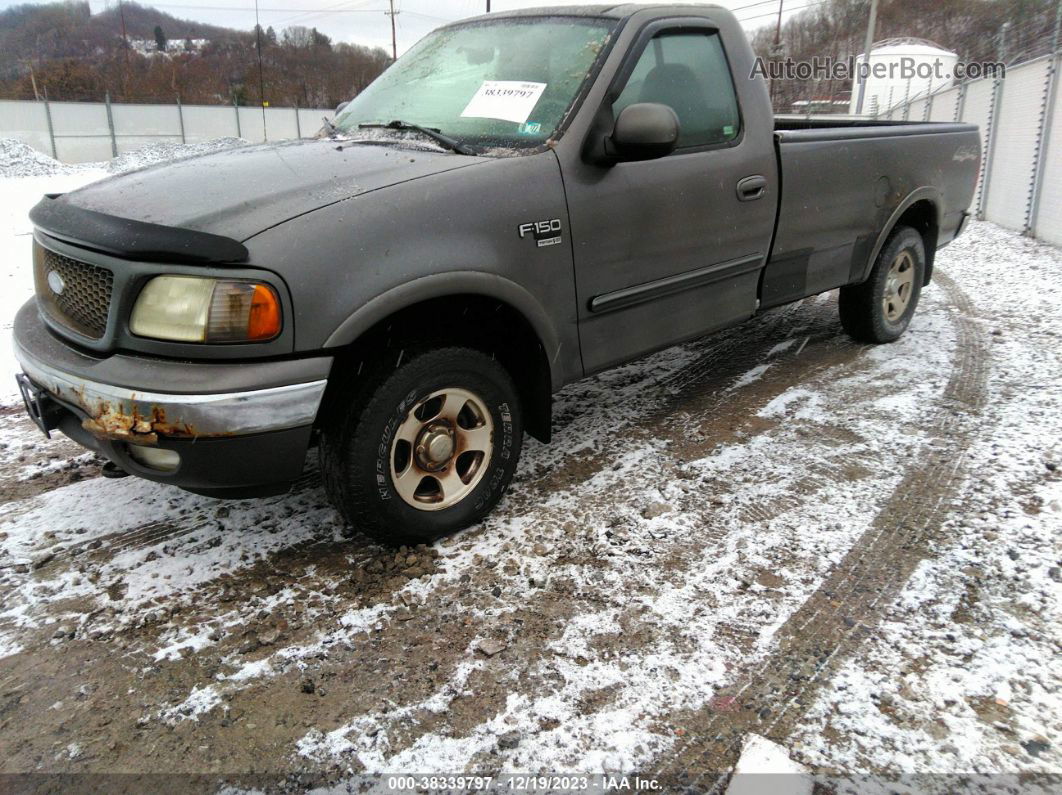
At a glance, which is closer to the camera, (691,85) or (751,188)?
(691,85)

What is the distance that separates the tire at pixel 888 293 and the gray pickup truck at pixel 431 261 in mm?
978

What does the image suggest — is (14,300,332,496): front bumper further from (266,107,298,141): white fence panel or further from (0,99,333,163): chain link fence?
(266,107,298,141): white fence panel

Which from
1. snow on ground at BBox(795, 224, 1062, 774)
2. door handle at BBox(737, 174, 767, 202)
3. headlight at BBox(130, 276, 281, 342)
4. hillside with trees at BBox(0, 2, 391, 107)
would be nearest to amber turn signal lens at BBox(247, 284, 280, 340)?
headlight at BBox(130, 276, 281, 342)

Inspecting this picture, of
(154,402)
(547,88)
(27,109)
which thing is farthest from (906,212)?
(27,109)

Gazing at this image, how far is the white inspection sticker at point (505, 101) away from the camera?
3092 millimetres

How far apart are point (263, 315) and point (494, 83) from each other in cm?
168

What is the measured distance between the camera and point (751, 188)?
3.68 meters

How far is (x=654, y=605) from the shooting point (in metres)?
2.52

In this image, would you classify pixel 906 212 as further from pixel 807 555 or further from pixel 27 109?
pixel 27 109

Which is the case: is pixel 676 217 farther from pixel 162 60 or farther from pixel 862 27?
pixel 162 60

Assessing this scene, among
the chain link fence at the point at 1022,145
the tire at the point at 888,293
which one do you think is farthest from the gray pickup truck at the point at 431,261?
the chain link fence at the point at 1022,145

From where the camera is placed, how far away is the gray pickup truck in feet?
→ 7.39

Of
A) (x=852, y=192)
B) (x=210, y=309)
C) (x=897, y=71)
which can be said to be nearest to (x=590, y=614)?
(x=210, y=309)

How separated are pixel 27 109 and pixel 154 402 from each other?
115 feet
